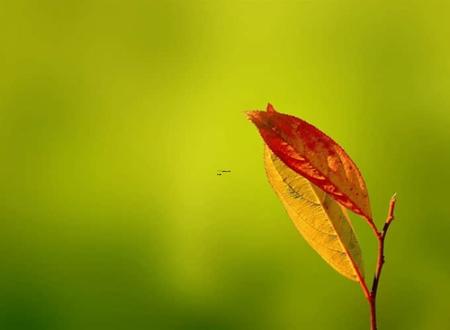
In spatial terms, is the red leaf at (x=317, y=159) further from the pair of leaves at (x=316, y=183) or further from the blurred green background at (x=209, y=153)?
the blurred green background at (x=209, y=153)

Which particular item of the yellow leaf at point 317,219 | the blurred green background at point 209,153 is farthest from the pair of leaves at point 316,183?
the blurred green background at point 209,153

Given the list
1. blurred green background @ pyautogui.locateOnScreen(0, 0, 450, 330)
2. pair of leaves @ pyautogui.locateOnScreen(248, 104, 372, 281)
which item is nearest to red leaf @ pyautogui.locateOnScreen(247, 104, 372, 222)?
pair of leaves @ pyautogui.locateOnScreen(248, 104, 372, 281)

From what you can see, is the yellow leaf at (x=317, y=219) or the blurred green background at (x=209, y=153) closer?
the yellow leaf at (x=317, y=219)

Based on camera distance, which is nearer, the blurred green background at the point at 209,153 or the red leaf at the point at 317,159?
the red leaf at the point at 317,159

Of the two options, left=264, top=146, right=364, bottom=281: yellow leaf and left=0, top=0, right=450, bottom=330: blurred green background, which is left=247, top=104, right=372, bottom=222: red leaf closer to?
left=264, top=146, right=364, bottom=281: yellow leaf

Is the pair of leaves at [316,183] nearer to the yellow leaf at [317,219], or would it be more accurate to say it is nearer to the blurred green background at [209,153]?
the yellow leaf at [317,219]

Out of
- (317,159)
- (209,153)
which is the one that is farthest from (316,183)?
(209,153)
